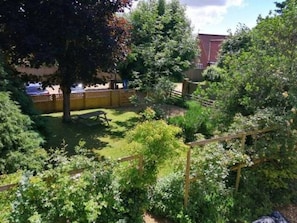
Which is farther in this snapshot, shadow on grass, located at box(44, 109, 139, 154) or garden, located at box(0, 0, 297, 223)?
shadow on grass, located at box(44, 109, 139, 154)

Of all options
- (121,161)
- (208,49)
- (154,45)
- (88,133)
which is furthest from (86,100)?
(208,49)

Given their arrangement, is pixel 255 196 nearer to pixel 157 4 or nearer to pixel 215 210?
pixel 215 210

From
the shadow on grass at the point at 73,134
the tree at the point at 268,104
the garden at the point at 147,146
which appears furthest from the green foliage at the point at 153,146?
the shadow on grass at the point at 73,134

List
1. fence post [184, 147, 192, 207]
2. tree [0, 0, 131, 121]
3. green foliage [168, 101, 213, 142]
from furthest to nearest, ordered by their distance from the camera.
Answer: green foliage [168, 101, 213, 142] < tree [0, 0, 131, 121] < fence post [184, 147, 192, 207]

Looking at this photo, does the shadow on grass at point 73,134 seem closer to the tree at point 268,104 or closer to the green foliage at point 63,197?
the tree at point 268,104

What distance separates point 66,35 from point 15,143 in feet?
15.9

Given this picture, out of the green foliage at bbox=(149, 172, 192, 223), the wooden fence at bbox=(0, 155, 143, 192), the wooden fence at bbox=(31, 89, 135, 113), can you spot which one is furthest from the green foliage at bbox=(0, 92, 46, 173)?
the wooden fence at bbox=(31, 89, 135, 113)

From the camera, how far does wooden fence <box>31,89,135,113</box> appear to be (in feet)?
46.2

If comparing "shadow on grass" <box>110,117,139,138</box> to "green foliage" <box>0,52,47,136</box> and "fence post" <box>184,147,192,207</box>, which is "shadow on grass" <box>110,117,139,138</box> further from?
"fence post" <box>184,147,192,207</box>

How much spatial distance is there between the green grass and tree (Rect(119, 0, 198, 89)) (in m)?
2.04

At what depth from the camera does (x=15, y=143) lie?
18.3 ft

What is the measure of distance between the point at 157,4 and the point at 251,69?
418 inches

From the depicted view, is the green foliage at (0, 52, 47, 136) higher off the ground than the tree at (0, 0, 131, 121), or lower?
lower

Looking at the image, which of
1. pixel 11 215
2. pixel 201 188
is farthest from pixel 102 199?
pixel 201 188
